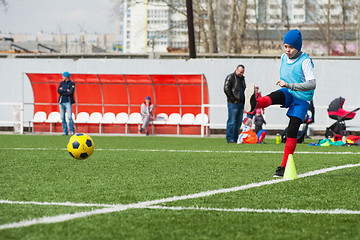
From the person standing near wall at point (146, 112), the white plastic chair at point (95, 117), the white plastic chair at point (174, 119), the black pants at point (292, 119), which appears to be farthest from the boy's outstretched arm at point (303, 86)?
the white plastic chair at point (95, 117)

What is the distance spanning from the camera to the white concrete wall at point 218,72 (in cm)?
2367

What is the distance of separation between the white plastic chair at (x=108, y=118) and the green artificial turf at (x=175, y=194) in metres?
14.5

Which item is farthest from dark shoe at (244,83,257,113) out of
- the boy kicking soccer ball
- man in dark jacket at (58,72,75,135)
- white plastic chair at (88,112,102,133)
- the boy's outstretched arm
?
white plastic chair at (88,112,102,133)

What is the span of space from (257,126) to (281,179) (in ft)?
40.1

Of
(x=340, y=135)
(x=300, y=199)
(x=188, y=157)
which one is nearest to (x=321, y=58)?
(x=340, y=135)

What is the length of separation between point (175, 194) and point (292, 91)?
243cm

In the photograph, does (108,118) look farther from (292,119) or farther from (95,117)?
(292,119)

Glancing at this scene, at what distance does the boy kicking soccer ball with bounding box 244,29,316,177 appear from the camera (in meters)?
6.95

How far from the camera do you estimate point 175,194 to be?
5.30 metres

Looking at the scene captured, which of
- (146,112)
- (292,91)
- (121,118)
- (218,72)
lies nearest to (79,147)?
(292,91)

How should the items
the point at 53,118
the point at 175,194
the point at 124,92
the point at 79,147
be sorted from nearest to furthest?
the point at 175,194
the point at 79,147
the point at 53,118
the point at 124,92

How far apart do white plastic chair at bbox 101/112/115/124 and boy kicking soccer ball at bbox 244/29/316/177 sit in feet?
55.2

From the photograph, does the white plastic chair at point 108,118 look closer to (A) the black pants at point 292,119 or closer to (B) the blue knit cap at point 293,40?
(A) the black pants at point 292,119

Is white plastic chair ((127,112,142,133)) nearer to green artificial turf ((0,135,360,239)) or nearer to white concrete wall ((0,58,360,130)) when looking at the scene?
white concrete wall ((0,58,360,130))
